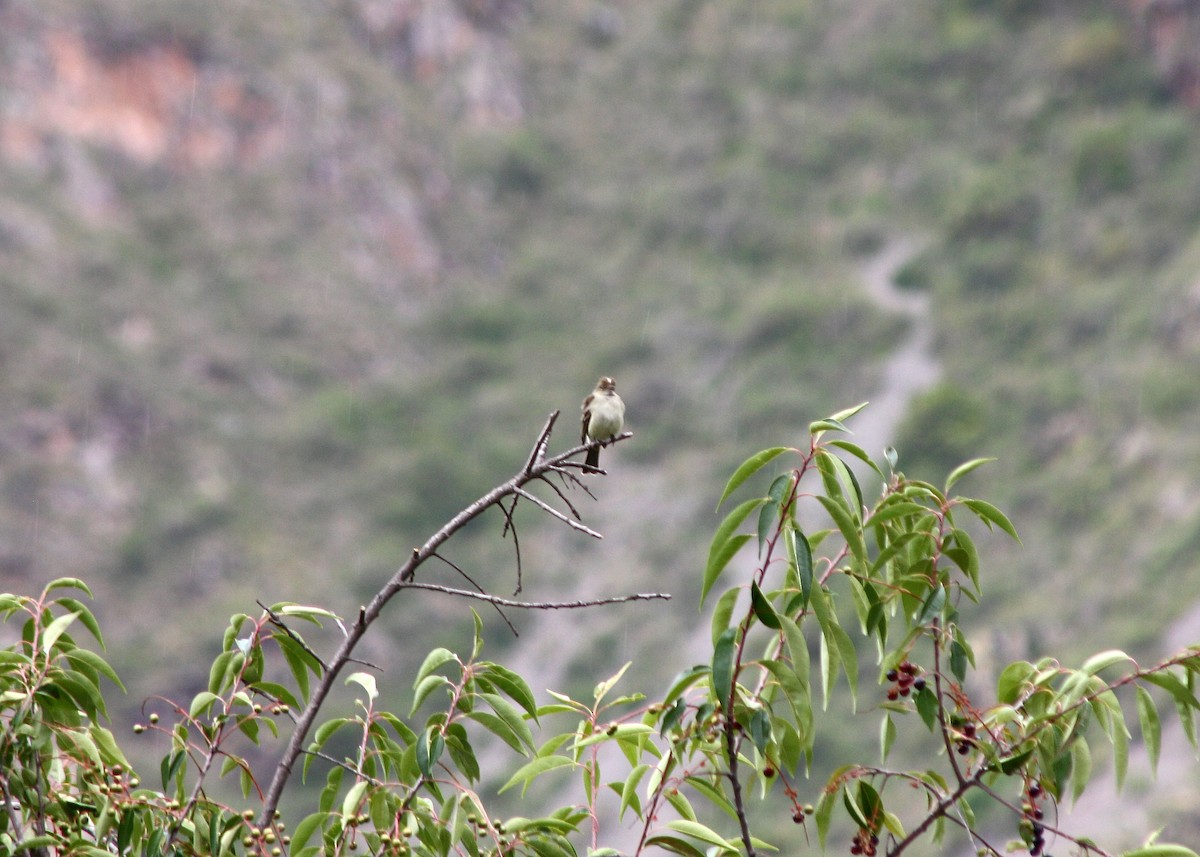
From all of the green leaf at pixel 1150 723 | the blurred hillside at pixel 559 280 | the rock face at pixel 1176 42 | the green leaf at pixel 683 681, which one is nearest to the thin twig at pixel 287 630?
the green leaf at pixel 683 681

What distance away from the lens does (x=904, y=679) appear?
4301 millimetres

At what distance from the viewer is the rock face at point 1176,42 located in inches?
2511

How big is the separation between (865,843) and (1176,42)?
6728cm

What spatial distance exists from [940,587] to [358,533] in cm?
5681

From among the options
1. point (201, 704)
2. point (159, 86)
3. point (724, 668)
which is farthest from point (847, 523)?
point (159, 86)

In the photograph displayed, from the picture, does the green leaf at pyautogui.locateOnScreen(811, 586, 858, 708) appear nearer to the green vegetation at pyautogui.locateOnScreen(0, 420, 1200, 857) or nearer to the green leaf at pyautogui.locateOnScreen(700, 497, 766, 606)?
the green vegetation at pyautogui.locateOnScreen(0, 420, 1200, 857)

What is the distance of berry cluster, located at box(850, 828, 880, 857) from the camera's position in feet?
13.7

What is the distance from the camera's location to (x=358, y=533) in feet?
197

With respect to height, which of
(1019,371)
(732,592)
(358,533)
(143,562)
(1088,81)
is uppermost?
(1088,81)

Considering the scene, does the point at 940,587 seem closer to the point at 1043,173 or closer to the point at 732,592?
the point at 732,592

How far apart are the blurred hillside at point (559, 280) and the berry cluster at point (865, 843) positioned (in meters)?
38.0

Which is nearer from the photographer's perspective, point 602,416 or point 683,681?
point 683,681

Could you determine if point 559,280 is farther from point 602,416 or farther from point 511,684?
point 511,684

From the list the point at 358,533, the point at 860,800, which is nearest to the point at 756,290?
the point at 358,533
